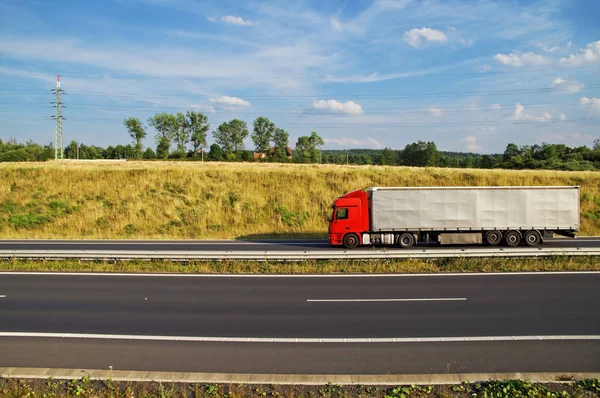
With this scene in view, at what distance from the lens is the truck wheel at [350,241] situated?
20.9 m

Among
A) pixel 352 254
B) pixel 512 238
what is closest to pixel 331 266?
pixel 352 254

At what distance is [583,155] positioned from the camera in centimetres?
7138

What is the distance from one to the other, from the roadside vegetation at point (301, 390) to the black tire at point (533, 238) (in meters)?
17.0

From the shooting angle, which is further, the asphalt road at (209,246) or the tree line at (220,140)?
the tree line at (220,140)

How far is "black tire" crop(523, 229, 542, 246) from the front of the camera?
2108 centimetres

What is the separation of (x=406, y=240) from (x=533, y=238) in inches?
253

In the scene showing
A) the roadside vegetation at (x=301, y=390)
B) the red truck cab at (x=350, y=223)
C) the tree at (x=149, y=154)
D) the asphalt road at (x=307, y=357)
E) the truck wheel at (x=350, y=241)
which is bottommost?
the asphalt road at (x=307, y=357)

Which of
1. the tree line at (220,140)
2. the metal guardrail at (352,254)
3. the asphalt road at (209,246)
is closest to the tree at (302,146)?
the tree line at (220,140)

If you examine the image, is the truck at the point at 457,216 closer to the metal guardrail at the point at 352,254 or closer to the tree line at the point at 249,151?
the metal guardrail at the point at 352,254

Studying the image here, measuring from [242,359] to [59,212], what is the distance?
31415 mm

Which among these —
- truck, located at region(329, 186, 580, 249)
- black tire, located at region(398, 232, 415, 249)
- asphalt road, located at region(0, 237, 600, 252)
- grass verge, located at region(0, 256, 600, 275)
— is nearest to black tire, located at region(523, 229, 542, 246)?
truck, located at region(329, 186, 580, 249)

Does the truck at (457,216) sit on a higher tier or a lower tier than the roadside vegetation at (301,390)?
higher

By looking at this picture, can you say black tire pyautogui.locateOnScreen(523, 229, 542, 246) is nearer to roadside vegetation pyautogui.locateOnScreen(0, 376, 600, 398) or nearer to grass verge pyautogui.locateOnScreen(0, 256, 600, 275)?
grass verge pyautogui.locateOnScreen(0, 256, 600, 275)

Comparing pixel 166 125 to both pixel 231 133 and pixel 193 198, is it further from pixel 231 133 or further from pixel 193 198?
pixel 193 198
